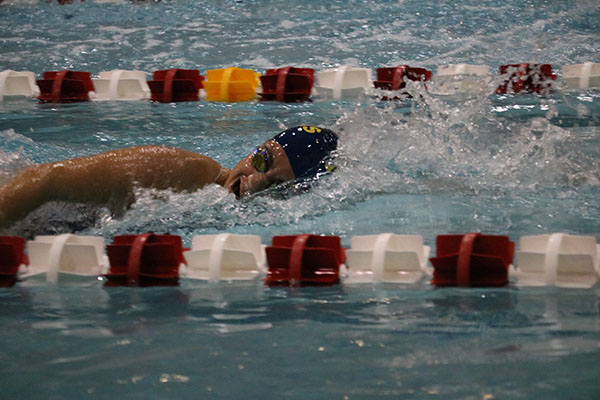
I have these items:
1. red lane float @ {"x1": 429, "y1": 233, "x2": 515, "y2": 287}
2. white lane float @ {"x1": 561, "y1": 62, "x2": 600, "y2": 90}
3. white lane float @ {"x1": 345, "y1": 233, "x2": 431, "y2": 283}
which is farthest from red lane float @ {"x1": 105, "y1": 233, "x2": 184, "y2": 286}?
white lane float @ {"x1": 561, "y1": 62, "x2": 600, "y2": 90}

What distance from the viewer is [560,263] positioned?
7.05 feet

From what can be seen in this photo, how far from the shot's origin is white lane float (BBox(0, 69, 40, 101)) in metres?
4.95

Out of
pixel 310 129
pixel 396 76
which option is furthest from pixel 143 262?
pixel 396 76

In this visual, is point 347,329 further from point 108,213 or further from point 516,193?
point 516,193

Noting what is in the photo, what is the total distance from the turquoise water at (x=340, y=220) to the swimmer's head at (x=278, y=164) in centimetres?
7

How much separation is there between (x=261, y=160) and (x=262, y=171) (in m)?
0.04

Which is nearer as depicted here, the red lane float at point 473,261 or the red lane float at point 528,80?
the red lane float at point 473,261

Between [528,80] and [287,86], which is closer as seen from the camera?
[287,86]

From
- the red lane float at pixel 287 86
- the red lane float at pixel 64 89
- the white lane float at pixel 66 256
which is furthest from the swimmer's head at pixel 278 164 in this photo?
the red lane float at pixel 64 89

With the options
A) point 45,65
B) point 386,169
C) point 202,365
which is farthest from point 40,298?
point 45,65

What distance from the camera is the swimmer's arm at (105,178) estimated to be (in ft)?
8.56

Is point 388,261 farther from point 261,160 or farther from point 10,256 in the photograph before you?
point 10,256

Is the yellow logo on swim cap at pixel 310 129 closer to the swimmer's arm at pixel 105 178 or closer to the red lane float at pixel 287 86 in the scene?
the swimmer's arm at pixel 105 178

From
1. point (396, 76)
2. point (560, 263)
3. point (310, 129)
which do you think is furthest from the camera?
point (396, 76)
